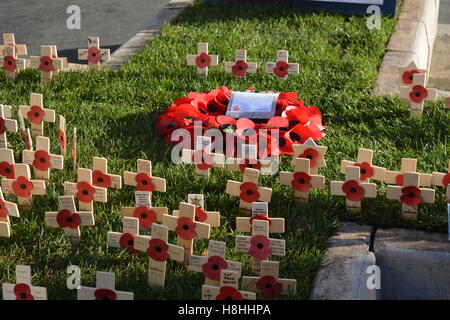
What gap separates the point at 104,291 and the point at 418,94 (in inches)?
106

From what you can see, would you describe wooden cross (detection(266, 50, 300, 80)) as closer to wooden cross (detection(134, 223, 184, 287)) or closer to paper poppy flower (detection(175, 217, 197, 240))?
paper poppy flower (detection(175, 217, 197, 240))

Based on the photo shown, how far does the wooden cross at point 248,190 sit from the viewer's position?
392 centimetres

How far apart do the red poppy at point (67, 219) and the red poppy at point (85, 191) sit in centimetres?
22

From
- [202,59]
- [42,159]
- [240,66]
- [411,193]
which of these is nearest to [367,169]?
[411,193]

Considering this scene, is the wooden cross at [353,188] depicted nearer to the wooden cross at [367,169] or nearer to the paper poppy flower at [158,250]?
the wooden cross at [367,169]

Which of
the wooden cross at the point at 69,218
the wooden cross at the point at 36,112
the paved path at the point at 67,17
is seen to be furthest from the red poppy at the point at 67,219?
the paved path at the point at 67,17

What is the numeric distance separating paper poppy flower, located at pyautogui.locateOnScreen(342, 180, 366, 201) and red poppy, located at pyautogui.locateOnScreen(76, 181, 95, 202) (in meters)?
1.26

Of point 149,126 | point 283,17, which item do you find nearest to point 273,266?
point 149,126

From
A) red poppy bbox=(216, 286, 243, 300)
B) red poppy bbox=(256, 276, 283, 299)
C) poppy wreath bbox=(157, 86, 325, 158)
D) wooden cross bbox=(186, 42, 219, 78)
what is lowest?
red poppy bbox=(256, 276, 283, 299)

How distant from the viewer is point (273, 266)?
332cm

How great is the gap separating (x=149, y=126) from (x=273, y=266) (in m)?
1.95

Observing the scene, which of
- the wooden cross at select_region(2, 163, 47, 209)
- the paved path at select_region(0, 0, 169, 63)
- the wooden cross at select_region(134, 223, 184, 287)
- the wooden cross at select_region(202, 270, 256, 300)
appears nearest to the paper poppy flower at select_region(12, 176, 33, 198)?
the wooden cross at select_region(2, 163, 47, 209)

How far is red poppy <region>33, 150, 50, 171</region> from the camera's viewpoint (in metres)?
4.23

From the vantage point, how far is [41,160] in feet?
13.9
